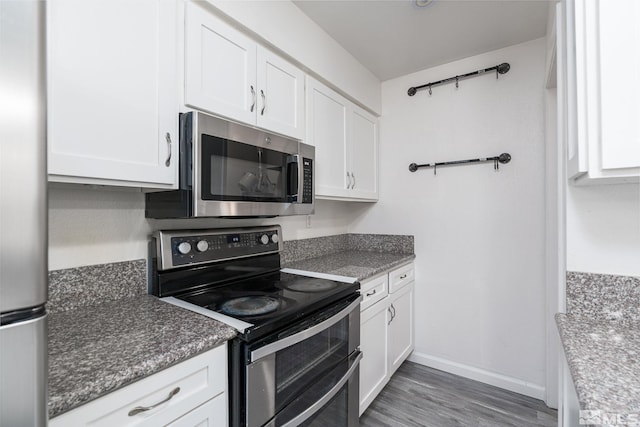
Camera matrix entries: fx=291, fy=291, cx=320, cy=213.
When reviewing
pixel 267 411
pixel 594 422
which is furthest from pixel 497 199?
pixel 267 411

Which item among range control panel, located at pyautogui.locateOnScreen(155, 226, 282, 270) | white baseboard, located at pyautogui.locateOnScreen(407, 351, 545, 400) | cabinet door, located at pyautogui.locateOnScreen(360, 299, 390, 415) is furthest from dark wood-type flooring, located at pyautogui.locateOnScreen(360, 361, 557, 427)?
range control panel, located at pyautogui.locateOnScreen(155, 226, 282, 270)

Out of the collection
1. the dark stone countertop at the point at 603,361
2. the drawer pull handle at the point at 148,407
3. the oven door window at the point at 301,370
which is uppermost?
the dark stone countertop at the point at 603,361

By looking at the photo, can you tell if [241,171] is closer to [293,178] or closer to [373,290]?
[293,178]

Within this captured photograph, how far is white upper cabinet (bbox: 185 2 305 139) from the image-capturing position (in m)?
1.20

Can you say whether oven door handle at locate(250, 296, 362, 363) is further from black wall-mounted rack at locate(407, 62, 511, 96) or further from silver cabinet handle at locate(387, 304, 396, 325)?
black wall-mounted rack at locate(407, 62, 511, 96)

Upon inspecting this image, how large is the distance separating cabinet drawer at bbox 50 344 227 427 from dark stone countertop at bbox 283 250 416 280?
91 centimetres

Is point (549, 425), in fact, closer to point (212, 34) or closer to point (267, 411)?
point (267, 411)

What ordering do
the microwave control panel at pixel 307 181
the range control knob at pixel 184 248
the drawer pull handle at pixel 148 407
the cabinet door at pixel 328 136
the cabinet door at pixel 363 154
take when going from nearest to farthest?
the drawer pull handle at pixel 148 407 → the range control knob at pixel 184 248 → the microwave control panel at pixel 307 181 → the cabinet door at pixel 328 136 → the cabinet door at pixel 363 154

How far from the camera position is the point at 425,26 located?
189cm

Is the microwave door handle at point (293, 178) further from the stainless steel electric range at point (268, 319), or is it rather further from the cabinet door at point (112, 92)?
the cabinet door at point (112, 92)

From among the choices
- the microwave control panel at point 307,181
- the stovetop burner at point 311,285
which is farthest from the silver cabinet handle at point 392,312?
the microwave control panel at point 307,181

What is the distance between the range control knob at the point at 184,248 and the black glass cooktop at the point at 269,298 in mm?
192

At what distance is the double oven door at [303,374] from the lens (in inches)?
37.5

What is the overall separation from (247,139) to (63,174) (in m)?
0.67
